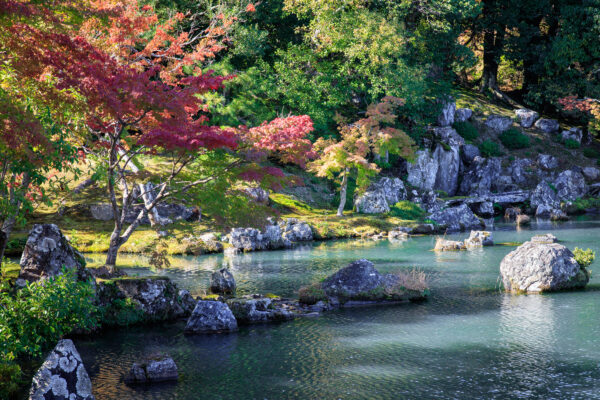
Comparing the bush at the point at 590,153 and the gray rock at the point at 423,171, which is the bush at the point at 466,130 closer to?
the gray rock at the point at 423,171

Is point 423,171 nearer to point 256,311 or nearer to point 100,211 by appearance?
point 100,211

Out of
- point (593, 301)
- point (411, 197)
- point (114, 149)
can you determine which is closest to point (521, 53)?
point (411, 197)

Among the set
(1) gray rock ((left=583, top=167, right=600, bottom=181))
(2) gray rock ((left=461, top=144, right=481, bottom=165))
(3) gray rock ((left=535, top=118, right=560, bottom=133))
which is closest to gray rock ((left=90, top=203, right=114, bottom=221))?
(2) gray rock ((left=461, top=144, right=481, bottom=165))

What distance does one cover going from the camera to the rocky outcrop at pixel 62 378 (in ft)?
26.3

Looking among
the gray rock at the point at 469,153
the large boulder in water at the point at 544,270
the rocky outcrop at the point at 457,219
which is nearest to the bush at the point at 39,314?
the large boulder in water at the point at 544,270

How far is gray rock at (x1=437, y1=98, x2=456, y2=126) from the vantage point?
47.4 meters

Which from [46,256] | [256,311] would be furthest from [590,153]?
[46,256]

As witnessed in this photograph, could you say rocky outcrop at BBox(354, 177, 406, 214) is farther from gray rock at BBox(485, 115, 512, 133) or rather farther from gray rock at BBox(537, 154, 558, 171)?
gray rock at BBox(485, 115, 512, 133)

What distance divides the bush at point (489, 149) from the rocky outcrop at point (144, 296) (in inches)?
1526

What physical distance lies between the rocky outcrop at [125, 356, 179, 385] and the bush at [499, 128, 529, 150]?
45.4m

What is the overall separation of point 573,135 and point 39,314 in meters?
51.5

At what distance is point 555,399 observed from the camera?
893 cm

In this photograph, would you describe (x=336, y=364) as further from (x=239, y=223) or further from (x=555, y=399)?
(x=239, y=223)

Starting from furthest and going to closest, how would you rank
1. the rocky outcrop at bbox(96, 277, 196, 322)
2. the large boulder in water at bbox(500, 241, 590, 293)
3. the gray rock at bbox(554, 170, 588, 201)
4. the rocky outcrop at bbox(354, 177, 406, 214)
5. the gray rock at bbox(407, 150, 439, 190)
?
the gray rock at bbox(554, 170, 588, 201) < the gray rock at bbox(407, 150, 439, 190) < the rocky outcrop at bbox(354, 177, 406, 214) < the large boulder in water at bbox(500, 241, 590, 293) < the rocky outcrop at bbox(96, 277, 196, 322)
